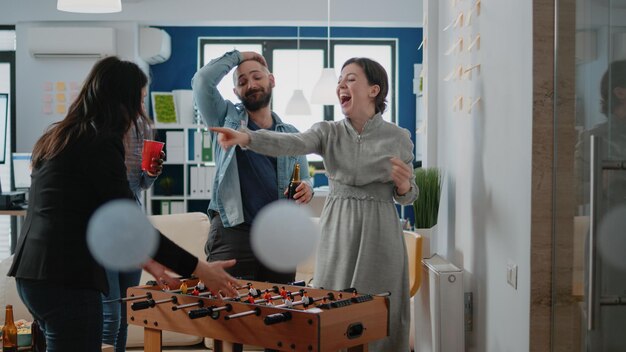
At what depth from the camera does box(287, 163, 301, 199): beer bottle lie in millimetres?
2965

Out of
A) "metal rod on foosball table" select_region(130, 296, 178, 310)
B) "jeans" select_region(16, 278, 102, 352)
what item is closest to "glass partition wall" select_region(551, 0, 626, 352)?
"metal rod on foosball table" select_region(130, 296, 178, 310)

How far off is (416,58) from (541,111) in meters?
6.10

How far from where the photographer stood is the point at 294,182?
3.02 m

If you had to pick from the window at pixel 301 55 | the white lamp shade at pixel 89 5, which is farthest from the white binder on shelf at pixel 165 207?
the white lamp shade at pixel 89 5

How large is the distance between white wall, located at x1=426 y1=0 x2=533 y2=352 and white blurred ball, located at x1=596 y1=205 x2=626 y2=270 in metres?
0.53

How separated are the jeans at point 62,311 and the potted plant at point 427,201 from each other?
1.95 meters

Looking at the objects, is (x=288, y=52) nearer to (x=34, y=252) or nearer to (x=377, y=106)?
(x=377, y=106)

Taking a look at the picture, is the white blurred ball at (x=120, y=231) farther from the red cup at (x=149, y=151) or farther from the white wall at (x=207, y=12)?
the white wall at (x=207, y=12)

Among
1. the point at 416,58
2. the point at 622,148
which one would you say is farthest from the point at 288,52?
the point at 622,148

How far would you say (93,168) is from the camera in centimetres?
213

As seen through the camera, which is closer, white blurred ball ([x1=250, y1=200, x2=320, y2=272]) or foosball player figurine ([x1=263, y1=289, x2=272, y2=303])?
foosball player figurine ([x1=263, y1=289, x2=272, y2=303])

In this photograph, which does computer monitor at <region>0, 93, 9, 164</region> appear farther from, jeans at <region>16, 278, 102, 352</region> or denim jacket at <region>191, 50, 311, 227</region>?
jeans at <region>16, 278, 102, 352</region>

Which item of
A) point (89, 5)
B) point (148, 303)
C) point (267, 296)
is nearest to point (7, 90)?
point (89, 5)

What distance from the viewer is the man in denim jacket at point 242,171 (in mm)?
2898
